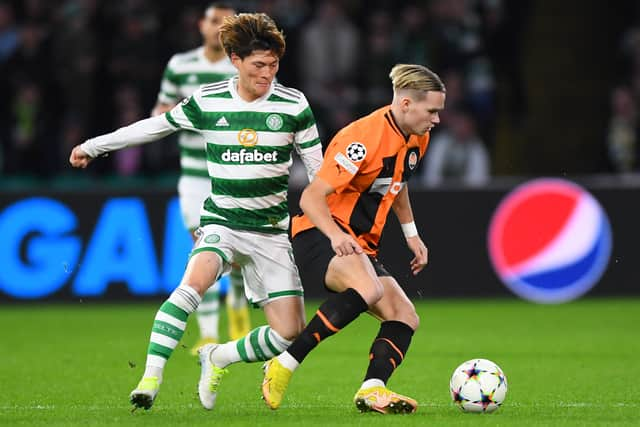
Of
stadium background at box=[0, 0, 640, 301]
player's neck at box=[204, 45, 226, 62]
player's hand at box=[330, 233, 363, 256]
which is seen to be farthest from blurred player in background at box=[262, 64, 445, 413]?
stadium background at box=[0, 0, 640, 301]

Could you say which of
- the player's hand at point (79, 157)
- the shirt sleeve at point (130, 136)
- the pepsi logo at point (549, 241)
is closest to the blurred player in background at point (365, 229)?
the shirt sleeve at point (130, 136)

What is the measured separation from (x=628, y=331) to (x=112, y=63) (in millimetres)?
6696

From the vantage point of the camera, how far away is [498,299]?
45.2 feet

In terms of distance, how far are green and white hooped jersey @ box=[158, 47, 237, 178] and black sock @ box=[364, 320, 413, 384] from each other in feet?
10.5

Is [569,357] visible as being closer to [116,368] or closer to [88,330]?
[116,368]

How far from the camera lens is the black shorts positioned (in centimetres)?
700

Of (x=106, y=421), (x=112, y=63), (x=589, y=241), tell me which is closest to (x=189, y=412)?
(x=106, y=421)

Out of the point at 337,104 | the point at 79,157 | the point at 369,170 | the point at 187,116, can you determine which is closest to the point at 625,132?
the point at 337,104

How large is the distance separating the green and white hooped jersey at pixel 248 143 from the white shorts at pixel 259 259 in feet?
0.19

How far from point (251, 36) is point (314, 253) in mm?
1147

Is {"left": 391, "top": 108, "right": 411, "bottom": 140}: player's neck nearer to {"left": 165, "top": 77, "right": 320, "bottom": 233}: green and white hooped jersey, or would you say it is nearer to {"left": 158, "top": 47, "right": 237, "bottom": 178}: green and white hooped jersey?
{"left": 165, "top": 77, "right": 320, "bottom": 233}: green and white hooped jersey

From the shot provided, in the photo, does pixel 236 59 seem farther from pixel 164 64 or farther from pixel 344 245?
pixel 164 64

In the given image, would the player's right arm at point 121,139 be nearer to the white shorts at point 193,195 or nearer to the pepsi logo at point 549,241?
the white shorts at point 193,195

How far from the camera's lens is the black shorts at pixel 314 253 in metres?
7.00
